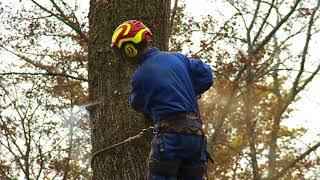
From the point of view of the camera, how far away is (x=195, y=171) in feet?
11.3

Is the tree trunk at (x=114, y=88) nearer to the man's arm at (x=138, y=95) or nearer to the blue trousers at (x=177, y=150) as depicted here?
the man's arm at (x=138, y=95)

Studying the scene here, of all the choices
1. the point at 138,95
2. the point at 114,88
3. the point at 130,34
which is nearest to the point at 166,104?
the point at 138,95

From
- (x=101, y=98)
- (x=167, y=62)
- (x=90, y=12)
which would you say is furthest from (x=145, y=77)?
(x=90, y=12)

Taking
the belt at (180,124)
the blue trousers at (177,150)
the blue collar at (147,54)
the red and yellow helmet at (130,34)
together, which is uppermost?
the red and yellow helmet at (130,34)

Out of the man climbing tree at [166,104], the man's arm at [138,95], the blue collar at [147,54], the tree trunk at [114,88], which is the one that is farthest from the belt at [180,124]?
the tree trunk at [114,88]

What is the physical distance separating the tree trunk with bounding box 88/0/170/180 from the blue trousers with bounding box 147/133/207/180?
605 mm

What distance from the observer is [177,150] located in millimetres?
3357

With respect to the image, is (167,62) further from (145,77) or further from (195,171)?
(195,171)

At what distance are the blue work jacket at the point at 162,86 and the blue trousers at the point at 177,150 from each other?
194 millimetres

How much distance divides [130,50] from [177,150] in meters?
0.85

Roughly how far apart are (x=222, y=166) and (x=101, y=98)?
12.5 m

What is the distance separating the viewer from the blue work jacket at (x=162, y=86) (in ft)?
11.1

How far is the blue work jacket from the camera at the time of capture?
3398 mm

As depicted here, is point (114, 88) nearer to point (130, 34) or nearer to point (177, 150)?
point (130, 34)
